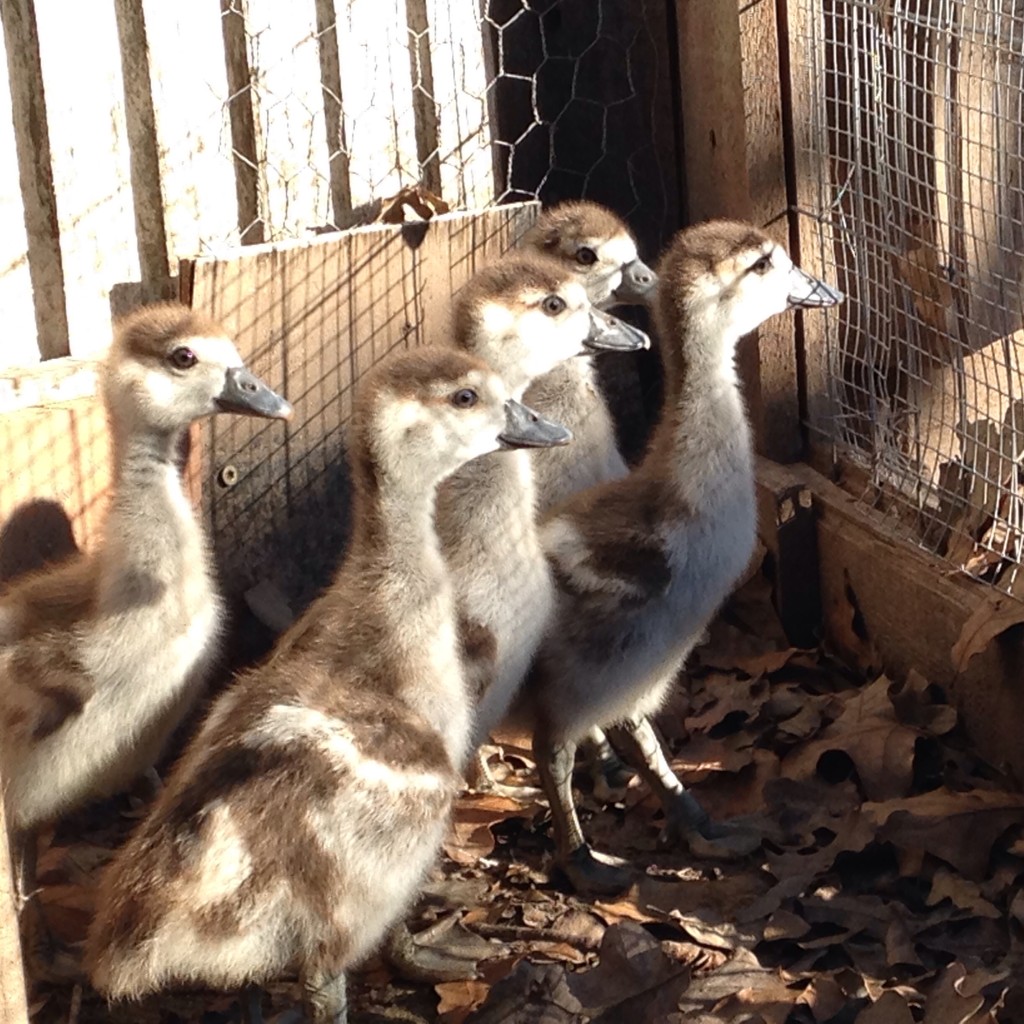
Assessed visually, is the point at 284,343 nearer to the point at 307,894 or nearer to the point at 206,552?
the point at 206,552

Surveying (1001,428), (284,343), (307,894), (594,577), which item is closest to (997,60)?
(1001,428)

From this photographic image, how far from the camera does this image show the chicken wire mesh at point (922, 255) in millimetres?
4996

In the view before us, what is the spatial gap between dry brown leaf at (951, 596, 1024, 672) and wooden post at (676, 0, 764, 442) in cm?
123

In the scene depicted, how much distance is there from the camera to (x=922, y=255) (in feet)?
17.4

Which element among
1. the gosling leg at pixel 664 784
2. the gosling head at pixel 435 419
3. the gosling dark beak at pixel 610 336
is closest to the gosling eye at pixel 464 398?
the gosling head at pixel 435 419

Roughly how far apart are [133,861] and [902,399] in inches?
113

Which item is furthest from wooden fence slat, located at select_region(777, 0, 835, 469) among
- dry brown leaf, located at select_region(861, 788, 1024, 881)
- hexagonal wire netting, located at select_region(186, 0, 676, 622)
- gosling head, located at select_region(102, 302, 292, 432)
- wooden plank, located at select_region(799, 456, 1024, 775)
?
gosling head, located at select_region(102, 302, 292, 432)

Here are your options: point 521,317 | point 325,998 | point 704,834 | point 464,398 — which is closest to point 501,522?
point 464,398

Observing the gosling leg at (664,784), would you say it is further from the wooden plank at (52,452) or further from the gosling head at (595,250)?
the wooden plank at (52,452)

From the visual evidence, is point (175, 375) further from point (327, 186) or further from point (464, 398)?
point (327, 186)

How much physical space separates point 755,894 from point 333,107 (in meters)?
2.56

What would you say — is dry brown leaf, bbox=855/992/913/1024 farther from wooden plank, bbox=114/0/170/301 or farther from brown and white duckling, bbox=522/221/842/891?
wooden plank, bbox=114/0/170/301

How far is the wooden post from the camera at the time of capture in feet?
18.3

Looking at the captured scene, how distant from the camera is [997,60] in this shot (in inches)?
189
